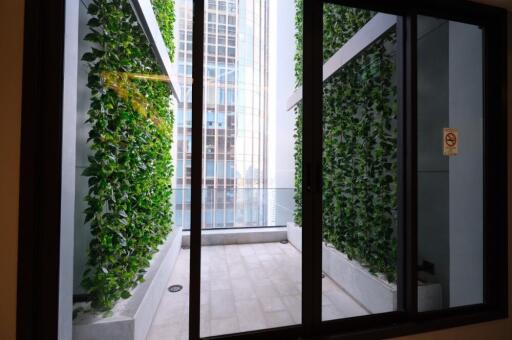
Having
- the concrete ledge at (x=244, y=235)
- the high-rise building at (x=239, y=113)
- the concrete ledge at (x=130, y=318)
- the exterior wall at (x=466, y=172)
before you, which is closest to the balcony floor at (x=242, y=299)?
the concrete ledge at (x=130, y=318)

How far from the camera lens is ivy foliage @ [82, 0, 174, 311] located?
4.68 feet

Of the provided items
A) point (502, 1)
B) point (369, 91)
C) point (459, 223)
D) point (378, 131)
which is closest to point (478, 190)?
point (459, 223)

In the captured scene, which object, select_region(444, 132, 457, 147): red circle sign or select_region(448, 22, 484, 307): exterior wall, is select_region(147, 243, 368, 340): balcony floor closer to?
select_region(448, 22, 484, 307): exterior wall

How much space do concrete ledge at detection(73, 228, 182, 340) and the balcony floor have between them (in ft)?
0.39

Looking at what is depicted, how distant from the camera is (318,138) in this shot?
1422 millimetres

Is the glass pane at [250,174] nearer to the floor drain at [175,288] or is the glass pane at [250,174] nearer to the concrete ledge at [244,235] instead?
the concrete ledge at [244,235]

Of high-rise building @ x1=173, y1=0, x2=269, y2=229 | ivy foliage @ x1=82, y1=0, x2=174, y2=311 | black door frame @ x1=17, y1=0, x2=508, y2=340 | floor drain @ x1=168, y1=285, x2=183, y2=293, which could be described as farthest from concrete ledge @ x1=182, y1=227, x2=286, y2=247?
black door frame @ x1=17, y1=0, x2=508, y2=340

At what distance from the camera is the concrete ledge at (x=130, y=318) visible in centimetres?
134

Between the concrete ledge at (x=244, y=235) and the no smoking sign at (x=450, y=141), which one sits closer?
the no smoking sign at (x=450, y=141)

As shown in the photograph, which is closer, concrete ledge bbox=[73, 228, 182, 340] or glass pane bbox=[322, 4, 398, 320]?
concrete ledge bbox=[73, 228, 182, 340]

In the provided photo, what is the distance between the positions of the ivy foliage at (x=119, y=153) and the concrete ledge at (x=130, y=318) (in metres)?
0.07

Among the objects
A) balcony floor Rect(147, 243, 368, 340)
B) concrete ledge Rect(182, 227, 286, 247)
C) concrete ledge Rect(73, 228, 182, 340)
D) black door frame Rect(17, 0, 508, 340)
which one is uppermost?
black door frame Rect(17, 0, 508, 340)

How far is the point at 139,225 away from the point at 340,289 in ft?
6.28

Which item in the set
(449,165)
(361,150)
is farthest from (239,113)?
(449,165)
